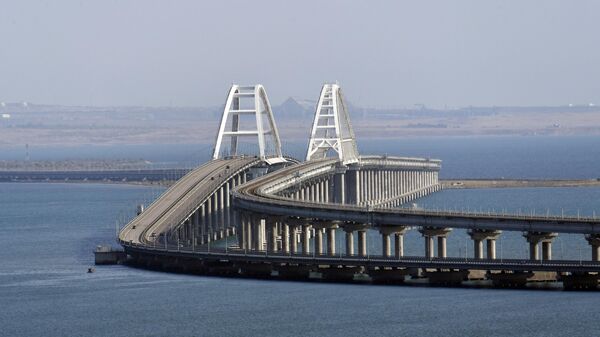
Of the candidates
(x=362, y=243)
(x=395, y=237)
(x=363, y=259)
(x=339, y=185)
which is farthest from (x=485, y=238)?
(x=339, y=185)

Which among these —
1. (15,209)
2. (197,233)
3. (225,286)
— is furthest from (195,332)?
(15,209)

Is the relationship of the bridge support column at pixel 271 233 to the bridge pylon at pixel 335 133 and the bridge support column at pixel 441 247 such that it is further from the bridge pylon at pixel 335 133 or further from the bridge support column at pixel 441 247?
the bridge pylon at pixel 335 133

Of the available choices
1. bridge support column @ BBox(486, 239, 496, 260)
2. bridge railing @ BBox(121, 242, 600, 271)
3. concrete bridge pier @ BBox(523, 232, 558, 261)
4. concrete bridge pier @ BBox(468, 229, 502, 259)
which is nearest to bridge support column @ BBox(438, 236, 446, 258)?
bridge railing @ BBox(121, 242, 600, 271)

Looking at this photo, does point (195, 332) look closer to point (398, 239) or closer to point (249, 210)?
point (398, 239)

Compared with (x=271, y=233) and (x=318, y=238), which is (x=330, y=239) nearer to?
(x=318, y=238)

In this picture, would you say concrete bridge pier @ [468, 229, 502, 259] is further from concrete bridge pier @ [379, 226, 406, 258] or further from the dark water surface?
the dark water surface

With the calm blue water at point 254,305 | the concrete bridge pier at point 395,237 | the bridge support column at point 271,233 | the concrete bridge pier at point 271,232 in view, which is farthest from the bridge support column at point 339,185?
the concrete bridge pier at point 395,237
